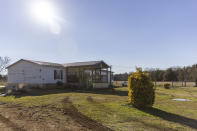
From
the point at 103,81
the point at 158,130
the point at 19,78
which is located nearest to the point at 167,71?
the point at 103,81

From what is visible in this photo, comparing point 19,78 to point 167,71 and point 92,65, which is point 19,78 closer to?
point 92,65

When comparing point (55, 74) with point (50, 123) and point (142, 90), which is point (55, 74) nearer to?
point (142, 90)

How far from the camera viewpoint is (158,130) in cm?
399

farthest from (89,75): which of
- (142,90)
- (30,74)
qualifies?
(142,90)

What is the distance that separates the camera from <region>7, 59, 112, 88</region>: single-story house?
54.4ft

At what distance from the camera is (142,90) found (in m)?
6.51

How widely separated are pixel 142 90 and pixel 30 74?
14788mm

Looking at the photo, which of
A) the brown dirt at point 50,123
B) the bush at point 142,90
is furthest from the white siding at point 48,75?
the bush at point 142,90

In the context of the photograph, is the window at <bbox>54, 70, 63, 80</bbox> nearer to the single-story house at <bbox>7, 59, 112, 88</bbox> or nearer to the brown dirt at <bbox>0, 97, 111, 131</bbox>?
the single-story house at <bbox>7, 59, 112, 88</bbox>

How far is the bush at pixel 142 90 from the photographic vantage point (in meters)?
6.47

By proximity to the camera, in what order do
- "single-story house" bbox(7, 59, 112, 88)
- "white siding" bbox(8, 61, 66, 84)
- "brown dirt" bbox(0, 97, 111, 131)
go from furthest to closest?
"single-story house" bbox(7, 59, 112, 88) < "white siding" bbox(8, 61, 66, 84) < "brown dirt" bbox(0, 97, 111, 131)

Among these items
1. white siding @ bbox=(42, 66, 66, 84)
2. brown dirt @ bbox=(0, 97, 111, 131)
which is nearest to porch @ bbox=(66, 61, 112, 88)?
white siding @ bbox=(42, 66, 66, 84)

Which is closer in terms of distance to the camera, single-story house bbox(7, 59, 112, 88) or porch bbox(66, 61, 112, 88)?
single-story house bbox(7, 59, 112, 88)

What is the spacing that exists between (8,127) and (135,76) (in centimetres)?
541
